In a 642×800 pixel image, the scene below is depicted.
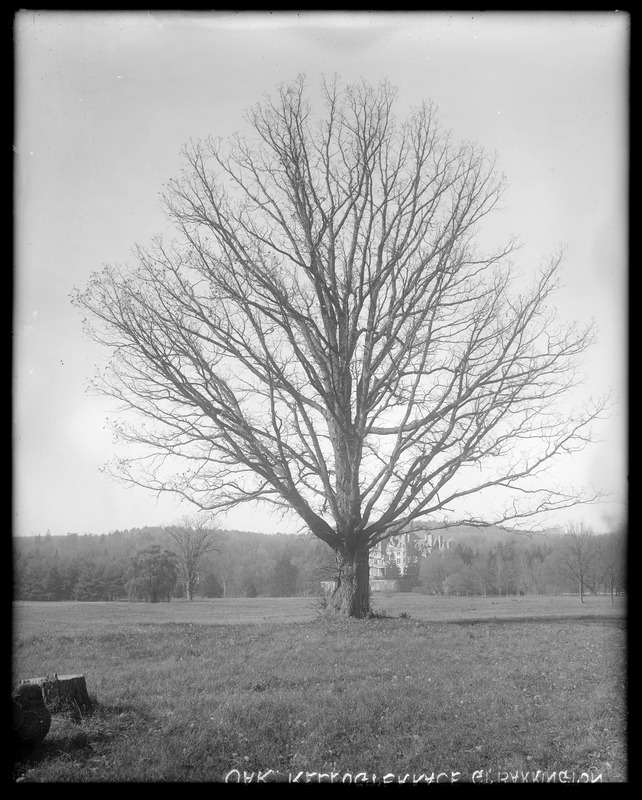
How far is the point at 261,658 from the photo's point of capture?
32.2 feet

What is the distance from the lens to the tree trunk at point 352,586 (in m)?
15.7

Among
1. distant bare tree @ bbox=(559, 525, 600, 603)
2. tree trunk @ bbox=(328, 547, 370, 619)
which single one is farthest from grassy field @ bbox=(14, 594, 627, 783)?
distant bare tree @ bbox=(559, 525, 600, 603)

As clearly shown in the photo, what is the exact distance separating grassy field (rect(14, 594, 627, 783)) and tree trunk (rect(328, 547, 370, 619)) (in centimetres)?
351

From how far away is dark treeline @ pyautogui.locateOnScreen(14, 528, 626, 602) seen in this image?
59.5 feet

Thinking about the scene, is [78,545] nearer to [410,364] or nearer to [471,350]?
[410,364]

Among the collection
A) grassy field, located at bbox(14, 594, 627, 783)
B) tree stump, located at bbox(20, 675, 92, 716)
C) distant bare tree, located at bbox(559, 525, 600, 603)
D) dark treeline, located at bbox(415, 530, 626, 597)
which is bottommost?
dark treeline, located at bbox(415, 530, 626, 597)

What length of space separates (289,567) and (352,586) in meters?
15.2

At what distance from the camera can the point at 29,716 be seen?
5.69 m

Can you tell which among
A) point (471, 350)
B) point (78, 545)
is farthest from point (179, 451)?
point (471, 350)

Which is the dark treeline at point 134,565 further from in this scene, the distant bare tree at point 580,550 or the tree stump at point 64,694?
the distant bare tree at point 580,550

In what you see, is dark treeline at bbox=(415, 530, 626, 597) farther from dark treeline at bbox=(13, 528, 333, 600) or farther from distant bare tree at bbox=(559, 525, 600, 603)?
dark treeline at bbox=(13, 528, 333, 600)

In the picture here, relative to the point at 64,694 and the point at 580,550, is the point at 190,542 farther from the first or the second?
the point at 580,550

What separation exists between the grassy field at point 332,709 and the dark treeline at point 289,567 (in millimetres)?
2667

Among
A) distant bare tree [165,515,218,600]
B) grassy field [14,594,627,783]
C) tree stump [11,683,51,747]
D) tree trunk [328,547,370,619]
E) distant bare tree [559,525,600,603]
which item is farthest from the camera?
distant bare tree [559,525,600,603]
